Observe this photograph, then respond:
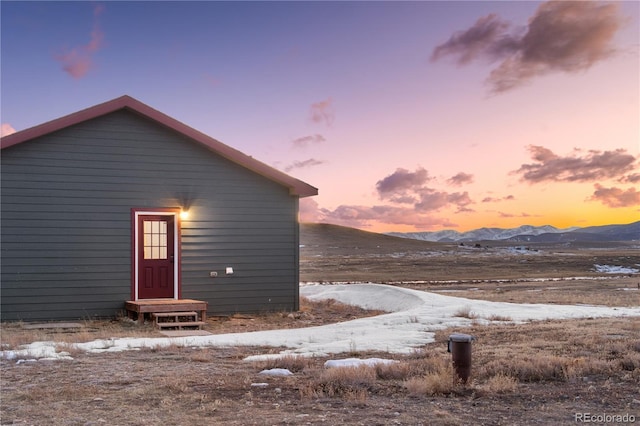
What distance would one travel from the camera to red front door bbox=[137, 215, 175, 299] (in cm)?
1588

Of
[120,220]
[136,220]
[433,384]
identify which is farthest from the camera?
[136,220]

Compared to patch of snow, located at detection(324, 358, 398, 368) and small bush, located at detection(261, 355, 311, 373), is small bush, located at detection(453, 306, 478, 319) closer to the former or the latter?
patch of snow, located at detection(324, 358, 398, 368)

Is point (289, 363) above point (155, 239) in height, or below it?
below

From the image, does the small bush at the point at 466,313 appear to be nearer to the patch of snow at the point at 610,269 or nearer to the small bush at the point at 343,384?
the small bush at the point at 343,384

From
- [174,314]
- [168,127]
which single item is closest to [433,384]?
[174,314]

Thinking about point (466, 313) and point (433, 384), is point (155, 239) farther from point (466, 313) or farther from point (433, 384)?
point (433, 384)

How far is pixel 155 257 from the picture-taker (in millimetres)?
16078

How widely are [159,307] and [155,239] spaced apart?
2.23m

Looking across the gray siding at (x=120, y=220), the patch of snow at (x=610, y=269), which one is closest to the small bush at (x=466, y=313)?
the gray siding at (x=120, y=220)

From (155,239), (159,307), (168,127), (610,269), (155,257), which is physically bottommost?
(610,269)

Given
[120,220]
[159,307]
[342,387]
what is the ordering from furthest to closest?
[120,220] < [159,307] < [342,387]

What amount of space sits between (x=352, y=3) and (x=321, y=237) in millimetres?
102589

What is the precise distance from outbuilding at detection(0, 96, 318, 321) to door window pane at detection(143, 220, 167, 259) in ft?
0.08

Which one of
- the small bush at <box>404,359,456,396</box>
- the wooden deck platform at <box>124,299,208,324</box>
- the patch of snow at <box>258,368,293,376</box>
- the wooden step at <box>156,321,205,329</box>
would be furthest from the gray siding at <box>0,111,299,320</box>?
the small bush at <box>404,359,456,396</box>
